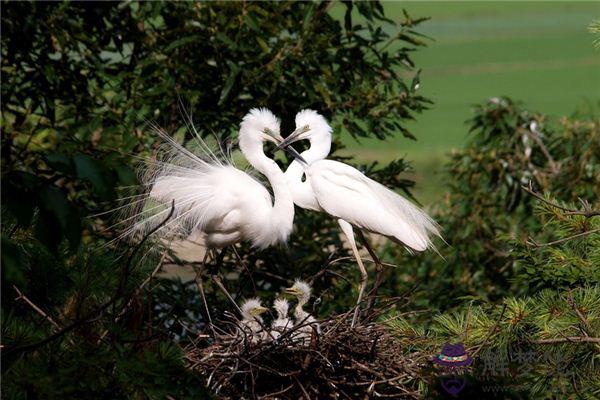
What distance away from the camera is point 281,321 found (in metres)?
3.52

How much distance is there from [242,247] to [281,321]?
4.10 ft

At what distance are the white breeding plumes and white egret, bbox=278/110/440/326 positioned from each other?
10 centimetres

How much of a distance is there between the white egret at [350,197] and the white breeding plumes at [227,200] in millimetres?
104

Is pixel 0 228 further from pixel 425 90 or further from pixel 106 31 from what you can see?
pixel 425 90

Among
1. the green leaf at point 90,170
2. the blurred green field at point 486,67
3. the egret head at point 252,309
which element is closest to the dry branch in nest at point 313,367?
the egret head at point 252,309

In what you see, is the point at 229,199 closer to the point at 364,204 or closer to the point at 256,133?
the point at 256,133

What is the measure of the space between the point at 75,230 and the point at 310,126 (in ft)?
7.20

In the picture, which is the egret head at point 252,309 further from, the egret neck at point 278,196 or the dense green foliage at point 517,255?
the dense green foliage at point 517,255

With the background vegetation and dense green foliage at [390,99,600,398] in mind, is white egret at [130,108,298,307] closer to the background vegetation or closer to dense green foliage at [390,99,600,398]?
the background vegetation

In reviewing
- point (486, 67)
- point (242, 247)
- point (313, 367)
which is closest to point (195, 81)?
point (242, 247)

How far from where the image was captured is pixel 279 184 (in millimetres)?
3654

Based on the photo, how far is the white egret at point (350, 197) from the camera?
3.72 meters

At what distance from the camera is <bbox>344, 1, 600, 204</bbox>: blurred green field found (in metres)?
17.9

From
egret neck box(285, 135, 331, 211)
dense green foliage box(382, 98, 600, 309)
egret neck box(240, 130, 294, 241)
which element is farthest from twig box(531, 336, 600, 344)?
dense green foliage box(382, 98, 600, 309)
